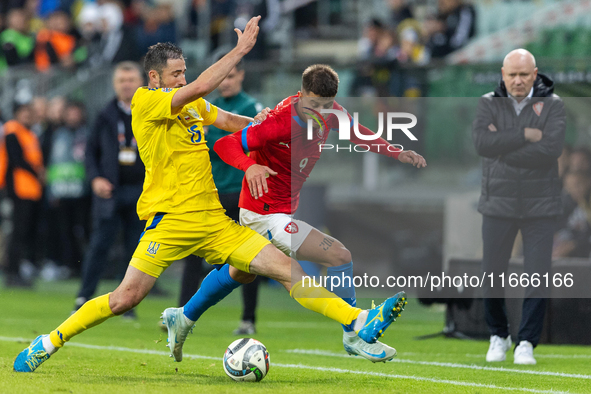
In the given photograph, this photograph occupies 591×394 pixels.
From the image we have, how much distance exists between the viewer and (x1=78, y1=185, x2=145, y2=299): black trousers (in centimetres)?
861

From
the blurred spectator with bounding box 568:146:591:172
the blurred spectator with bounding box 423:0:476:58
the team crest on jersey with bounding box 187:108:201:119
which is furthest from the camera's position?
the blurred spectator with bounding box 423:0:476:58

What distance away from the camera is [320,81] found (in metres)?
5.62

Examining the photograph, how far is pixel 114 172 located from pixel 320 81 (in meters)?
3.76

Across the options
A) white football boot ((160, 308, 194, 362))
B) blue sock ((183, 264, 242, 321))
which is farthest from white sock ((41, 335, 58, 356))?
blue sock ((183, 264, 242, 321))

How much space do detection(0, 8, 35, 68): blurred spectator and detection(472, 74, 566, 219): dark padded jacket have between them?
11.2m

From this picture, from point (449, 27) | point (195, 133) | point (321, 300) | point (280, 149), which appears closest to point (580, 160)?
point (280, 149)

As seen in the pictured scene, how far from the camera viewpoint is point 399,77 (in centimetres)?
1210

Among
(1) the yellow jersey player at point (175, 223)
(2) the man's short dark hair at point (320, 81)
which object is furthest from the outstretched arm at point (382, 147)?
(1) the yellow jersey player at point (175, 223)

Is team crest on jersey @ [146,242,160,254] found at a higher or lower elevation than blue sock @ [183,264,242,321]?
higher

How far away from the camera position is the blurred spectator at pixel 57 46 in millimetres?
15656

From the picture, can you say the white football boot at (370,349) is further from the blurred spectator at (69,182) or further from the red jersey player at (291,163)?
the blurred spectator at (69,182)

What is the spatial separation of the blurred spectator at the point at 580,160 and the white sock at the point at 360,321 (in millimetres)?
4050

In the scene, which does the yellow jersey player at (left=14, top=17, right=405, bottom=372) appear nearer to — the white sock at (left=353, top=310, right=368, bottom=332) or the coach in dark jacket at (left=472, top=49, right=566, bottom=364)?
the white sock at (left=353, top=310, right=368, bottom=332)

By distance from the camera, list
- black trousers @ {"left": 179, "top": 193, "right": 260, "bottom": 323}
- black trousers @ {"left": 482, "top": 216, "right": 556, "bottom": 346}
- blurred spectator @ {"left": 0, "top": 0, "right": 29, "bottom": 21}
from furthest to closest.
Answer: blurred spectator @ {"left": 0, "top": 0, "right": 29, "bottom": 21}
black trousers @ {"left": 179, "top": 193, "right": 260, "bottom": 323}
black trousers @ {"left": 482, "top": 216, "right": 556, "bottom": 346}
